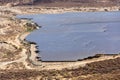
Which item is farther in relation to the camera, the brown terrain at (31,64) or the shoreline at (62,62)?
the shoreline at (62,62)

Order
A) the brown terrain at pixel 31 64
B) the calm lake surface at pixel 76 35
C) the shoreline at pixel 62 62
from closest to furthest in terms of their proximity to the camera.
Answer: the brown terrain at pixel 31 64 < the shoreline at pixel 62 62 < the calm lake surface at pixel 76 35

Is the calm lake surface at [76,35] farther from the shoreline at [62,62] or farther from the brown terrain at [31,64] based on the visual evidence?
the brown terrain at [31,64]

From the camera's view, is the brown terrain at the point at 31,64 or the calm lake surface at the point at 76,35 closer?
the brown terrain at the point at 31,64

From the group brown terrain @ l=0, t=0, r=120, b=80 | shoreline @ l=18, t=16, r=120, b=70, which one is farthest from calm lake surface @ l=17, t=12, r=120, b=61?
brown terrain @ l=0, t=0, r=120, b=80

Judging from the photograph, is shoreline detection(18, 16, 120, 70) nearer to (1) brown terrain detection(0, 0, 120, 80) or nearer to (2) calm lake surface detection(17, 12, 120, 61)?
(1) brown terrain detection(0, 0, 120, 80)

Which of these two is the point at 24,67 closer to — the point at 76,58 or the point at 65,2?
the point at 76,58

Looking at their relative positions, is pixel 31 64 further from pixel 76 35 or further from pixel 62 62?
pixel 76 35

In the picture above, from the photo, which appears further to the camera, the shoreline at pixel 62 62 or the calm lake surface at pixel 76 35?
the calm lake surface at pixel 76 35

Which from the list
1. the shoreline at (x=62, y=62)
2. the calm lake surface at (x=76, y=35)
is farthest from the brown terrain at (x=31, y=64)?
the calm lake surface at (x=76, y=35)

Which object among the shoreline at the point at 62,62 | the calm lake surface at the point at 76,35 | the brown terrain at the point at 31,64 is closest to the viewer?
the brown terrain at the point at 31,64
